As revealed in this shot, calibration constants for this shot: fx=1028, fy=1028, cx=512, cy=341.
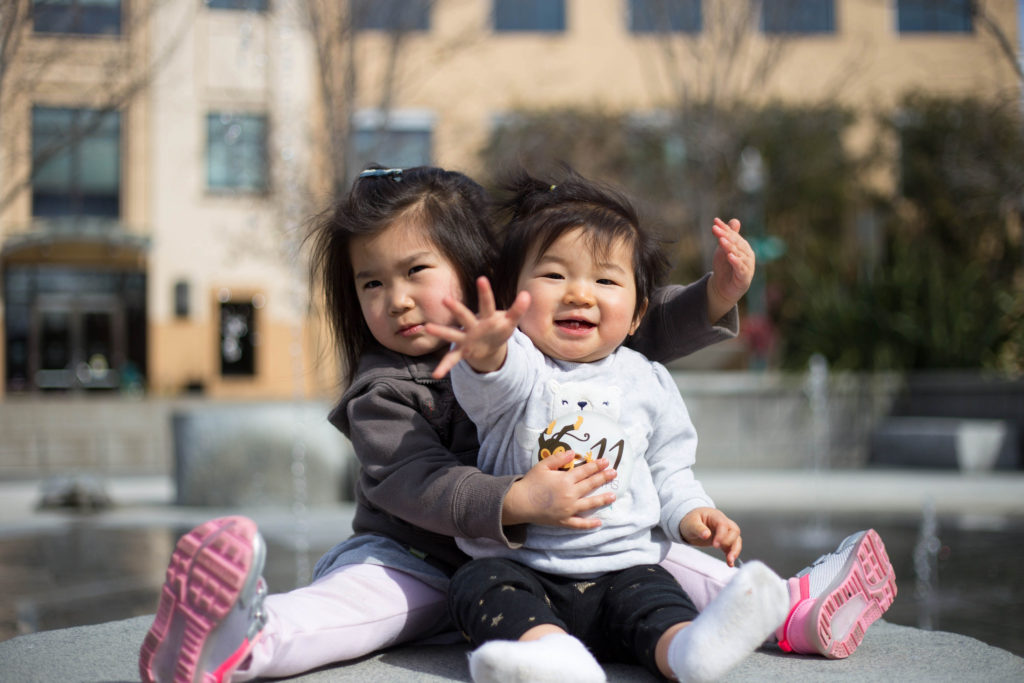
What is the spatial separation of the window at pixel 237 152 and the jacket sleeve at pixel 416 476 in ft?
31.5

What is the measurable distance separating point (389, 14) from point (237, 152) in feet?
26.2

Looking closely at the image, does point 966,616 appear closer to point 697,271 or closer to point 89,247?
point 697,271

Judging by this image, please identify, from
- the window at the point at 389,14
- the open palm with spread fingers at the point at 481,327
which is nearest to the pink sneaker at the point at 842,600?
the open palm with spread fingers at the point at 481,327

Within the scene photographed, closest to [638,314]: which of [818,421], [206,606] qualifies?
[206,606]

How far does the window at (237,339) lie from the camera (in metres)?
18.2

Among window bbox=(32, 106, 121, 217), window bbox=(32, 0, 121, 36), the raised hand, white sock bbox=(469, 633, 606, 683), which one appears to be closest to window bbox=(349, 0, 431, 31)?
window bbox=(32, 0, 121, 36)

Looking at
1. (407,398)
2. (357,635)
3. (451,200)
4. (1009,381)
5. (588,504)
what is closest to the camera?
(588,504)

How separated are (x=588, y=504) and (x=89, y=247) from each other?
1812 cm

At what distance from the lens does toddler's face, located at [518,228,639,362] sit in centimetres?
180

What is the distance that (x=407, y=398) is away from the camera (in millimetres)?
1902

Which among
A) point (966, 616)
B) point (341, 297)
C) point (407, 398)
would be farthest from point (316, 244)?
point (966, 616)

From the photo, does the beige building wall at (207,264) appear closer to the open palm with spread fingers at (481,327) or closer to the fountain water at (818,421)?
the fountain water at (818,421)

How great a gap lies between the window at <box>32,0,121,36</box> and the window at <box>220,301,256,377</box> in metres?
11.8

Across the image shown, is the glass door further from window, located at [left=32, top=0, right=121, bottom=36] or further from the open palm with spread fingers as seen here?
the open palm with spread fingers
